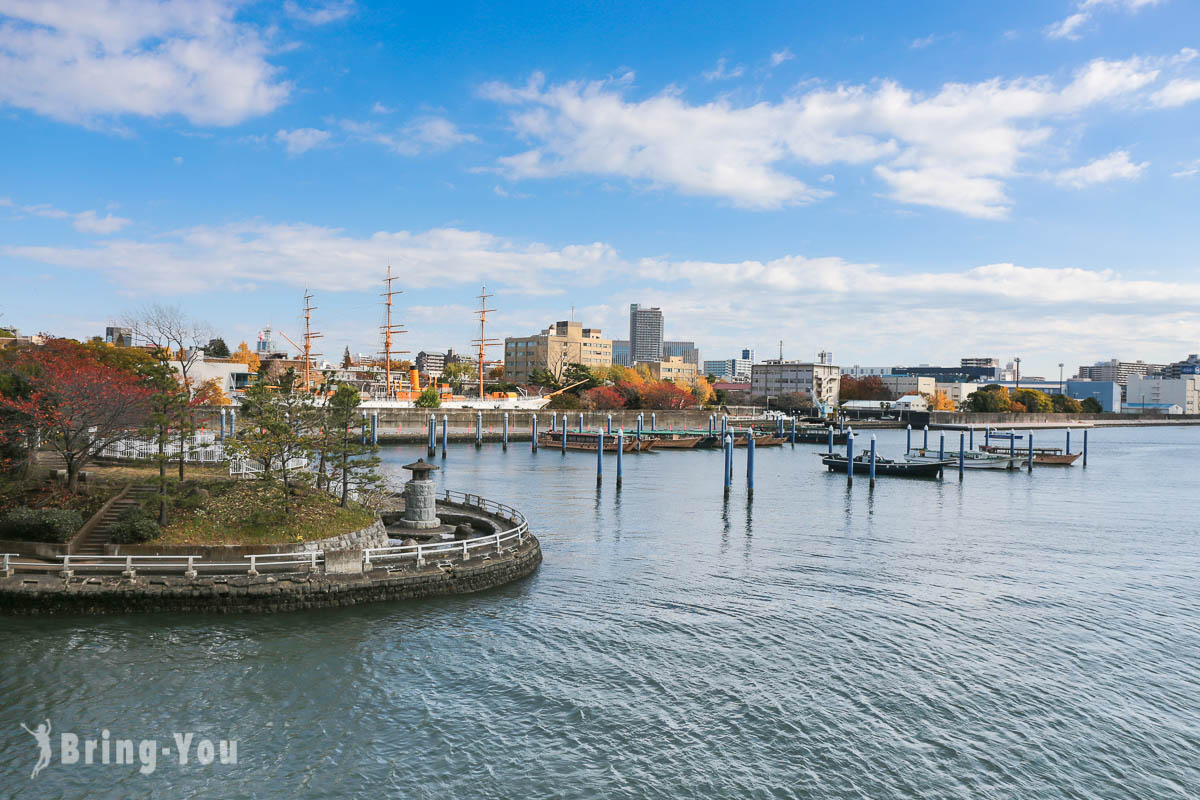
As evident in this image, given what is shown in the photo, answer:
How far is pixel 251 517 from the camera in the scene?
26797 millimetres

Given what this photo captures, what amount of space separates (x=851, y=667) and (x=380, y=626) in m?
14.0

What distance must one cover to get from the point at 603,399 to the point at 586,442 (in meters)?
45.1

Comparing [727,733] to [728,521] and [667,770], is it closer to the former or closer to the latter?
[667,770]

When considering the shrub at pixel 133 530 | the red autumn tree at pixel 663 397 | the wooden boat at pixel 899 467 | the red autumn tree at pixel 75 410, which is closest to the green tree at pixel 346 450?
the shrub at pixel 133 530

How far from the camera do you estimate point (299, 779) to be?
14148 mm

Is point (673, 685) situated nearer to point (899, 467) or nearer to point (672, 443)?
point (899, 467)

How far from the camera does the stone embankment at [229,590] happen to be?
71.1ft

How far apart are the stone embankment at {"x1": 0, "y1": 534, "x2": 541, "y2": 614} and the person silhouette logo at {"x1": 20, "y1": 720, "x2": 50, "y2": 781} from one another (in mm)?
6746

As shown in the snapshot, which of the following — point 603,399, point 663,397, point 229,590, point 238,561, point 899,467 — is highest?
point 663,397

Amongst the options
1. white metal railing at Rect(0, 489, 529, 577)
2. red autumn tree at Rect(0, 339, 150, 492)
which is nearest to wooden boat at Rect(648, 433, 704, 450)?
white metal railing at Rect(0, 489, 529, 577)

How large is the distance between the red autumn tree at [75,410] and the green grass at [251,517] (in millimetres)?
4219

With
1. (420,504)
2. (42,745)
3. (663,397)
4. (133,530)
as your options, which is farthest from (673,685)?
(663,397)

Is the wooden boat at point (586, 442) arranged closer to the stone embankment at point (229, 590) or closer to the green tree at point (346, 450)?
the green tree at point (346, 450)

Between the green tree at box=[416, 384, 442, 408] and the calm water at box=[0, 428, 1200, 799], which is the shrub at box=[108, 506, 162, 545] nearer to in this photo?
the calm water at box=[0, 428, 1200, 799]
